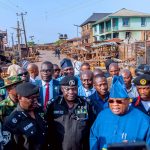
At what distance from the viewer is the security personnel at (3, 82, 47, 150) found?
10.0ft

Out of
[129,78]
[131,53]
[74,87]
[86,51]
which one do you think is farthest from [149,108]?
[86,51]

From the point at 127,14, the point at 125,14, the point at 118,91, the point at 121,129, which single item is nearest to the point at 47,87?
the point at 118,91

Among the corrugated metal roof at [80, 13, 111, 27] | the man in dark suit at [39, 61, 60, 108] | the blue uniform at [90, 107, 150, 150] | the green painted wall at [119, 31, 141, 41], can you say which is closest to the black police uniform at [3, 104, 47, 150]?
the blue uniform at [90, 107, 150, 150]

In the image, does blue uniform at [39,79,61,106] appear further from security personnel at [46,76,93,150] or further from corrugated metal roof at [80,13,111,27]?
corrugated metal roof at [80,13,111,27]

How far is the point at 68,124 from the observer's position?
357 centimetres

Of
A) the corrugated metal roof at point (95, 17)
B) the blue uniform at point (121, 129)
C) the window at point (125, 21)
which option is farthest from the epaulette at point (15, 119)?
the corrugated metal roof at point (95, 17)

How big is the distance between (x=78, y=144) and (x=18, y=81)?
1201 mm

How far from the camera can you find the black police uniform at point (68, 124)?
3.57 metres

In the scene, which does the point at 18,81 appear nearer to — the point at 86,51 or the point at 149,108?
the point at 149,108

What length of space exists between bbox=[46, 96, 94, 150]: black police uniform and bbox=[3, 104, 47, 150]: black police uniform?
1.21ft

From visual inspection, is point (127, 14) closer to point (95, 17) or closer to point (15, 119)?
point (95, 17)

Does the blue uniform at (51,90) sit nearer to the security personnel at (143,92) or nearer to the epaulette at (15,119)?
the security personnel at (143,92)

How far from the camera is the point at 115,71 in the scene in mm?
6094

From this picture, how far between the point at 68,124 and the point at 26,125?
0.64 meters
